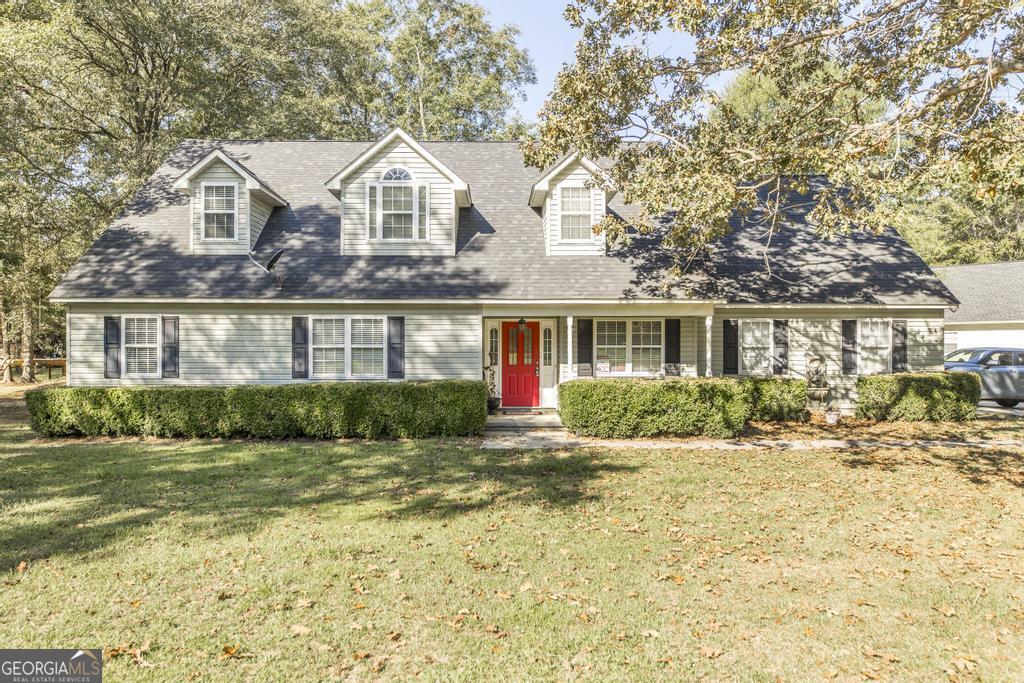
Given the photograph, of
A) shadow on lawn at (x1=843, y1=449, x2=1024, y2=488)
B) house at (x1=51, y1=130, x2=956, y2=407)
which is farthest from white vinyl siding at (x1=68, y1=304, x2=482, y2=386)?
shadow on lawn at (x1=843, y1=449, x2=1024, y2=488)

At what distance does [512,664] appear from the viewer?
394 centimetres

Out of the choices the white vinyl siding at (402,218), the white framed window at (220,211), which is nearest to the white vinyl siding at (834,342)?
the white vinyl siding at (402,218)

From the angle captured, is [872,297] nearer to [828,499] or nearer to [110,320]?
[828,499]

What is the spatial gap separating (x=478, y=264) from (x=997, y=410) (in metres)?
16.0

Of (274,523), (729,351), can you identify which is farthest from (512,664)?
(729,351)

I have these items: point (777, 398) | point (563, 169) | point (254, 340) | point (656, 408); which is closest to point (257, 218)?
point (254, 340)

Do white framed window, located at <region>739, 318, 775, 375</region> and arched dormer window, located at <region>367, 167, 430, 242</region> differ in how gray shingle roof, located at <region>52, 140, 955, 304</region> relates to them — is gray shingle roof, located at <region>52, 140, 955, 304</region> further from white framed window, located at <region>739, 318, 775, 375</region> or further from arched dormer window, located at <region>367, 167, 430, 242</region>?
white framed window, located at <region>739, 318, 775, 375</region>

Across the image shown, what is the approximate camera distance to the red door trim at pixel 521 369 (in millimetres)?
15547

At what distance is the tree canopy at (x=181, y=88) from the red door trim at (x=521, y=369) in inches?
579

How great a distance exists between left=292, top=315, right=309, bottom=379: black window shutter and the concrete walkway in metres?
5.06

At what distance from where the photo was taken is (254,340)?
14164 mm

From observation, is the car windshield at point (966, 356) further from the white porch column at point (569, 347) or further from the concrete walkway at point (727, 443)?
the white porch column at point (569, 347)

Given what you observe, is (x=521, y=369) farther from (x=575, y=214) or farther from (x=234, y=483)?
(x=234, y=483)

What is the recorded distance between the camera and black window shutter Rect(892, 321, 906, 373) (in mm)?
15305
